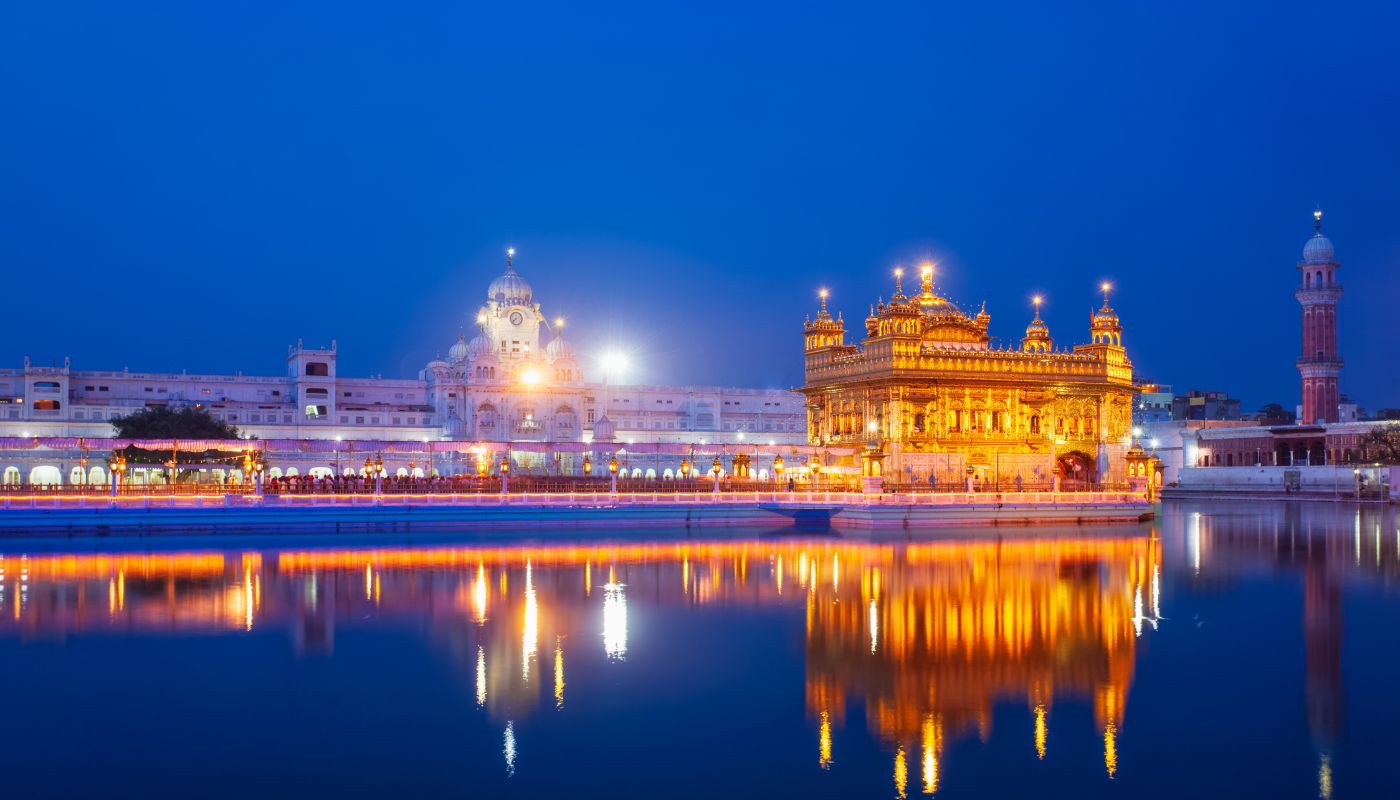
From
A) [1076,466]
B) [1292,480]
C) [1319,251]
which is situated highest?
[1319,251]

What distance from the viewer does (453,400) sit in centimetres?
7894

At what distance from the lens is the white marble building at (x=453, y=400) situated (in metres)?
70.8

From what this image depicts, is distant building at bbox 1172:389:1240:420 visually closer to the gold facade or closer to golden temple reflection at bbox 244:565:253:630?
the gold facade

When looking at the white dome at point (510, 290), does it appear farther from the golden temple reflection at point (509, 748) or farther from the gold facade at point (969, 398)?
the golden temple reflection at point (509, 748)

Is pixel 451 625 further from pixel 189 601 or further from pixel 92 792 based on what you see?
pixel 92 792

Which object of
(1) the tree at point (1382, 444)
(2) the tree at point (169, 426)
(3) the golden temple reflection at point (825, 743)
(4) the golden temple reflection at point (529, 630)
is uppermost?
(2) the tree at point (169, 426)

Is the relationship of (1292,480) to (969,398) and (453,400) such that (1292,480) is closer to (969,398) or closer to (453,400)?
(969,398)

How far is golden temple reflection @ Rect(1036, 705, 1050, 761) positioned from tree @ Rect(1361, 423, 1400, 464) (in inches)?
2106

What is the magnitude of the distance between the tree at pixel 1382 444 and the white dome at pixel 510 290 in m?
54.0

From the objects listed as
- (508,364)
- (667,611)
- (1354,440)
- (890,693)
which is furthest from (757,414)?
(890,693)

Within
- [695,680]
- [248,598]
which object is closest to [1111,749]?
[695,680]

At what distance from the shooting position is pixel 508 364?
80438 millimetres

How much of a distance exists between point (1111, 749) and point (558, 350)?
7285cm

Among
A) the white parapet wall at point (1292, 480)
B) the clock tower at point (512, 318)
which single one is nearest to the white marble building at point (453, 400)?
the clock tower at point (512, 318)
